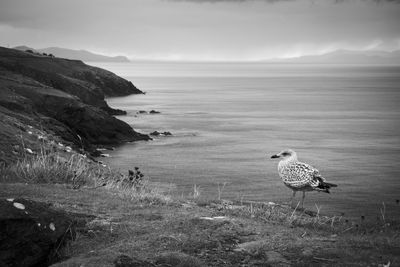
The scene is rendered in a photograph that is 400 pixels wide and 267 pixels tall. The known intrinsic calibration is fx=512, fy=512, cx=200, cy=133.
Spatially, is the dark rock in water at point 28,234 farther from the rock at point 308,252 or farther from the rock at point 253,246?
the rock at point 308,252

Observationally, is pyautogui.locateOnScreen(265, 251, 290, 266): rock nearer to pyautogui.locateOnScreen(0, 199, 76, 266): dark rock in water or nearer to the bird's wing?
pyautogui.locateOnScreen(0, 199, 76, 266): dark rock in water

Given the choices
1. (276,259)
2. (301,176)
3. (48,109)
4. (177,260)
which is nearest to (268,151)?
(48,109)

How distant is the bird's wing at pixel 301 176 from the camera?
1504 centimetres

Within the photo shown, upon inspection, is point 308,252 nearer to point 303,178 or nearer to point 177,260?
point 177,260

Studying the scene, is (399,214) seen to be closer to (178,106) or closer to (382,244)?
(382,244)

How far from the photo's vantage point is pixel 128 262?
7.47m

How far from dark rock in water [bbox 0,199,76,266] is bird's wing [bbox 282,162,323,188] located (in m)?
8.59

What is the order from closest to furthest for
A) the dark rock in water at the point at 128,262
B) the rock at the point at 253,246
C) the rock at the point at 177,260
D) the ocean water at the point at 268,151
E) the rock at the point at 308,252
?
the dark rock in water at the point at 128,262, the rock at the point at 177,260, the rock at the point at 308,252, the rock at the point at 253,246, the ocean water at the point at 268,151

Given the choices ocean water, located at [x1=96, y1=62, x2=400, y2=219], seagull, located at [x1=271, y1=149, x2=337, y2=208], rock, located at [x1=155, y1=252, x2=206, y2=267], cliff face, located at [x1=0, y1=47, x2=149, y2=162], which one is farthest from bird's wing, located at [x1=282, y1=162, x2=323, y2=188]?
ocean water, located at [x1=96, y1=62, x2=400, y2=219]

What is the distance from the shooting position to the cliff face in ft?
105

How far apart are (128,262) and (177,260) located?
723 mm

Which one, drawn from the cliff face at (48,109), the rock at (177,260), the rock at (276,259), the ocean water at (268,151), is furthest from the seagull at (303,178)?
the ocean water at (268,151)

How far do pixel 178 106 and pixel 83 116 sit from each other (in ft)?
152

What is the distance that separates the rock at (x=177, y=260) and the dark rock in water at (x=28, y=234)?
5.44ft
